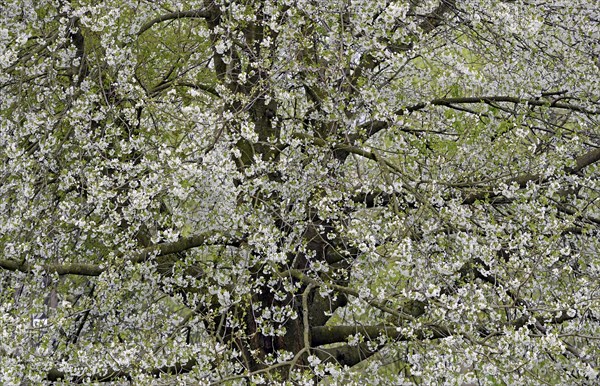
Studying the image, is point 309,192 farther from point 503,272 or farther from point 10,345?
point 10,345

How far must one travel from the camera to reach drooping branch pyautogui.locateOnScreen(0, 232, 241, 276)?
643 cm

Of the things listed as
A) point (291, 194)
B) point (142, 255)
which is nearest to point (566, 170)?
point (291, 194)

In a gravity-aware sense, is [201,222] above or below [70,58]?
below

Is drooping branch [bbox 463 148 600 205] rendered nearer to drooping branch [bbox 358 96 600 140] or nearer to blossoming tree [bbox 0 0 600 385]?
blossoming tree [bbox 0 0 600 385]

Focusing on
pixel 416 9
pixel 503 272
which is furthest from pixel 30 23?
pixel 503 272

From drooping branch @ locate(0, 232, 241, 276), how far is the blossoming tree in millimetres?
23

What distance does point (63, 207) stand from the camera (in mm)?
6051

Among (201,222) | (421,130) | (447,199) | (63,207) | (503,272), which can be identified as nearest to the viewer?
(503,272)

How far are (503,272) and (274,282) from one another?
5.76 feet

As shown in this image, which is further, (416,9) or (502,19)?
(416,9)

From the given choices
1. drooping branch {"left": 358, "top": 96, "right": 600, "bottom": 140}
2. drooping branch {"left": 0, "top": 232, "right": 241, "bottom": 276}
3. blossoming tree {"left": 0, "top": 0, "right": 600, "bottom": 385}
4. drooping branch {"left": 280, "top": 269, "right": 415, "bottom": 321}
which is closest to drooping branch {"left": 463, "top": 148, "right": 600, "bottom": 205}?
blossoming tree {"left": 0, "top": 0, "right": 600, "bottom": 385}

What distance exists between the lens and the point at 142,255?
21.1ft

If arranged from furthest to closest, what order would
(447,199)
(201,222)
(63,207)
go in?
1. (201,222)
2. (447,199)
3. (63,207)

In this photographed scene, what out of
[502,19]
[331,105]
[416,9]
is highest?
[416,9]
